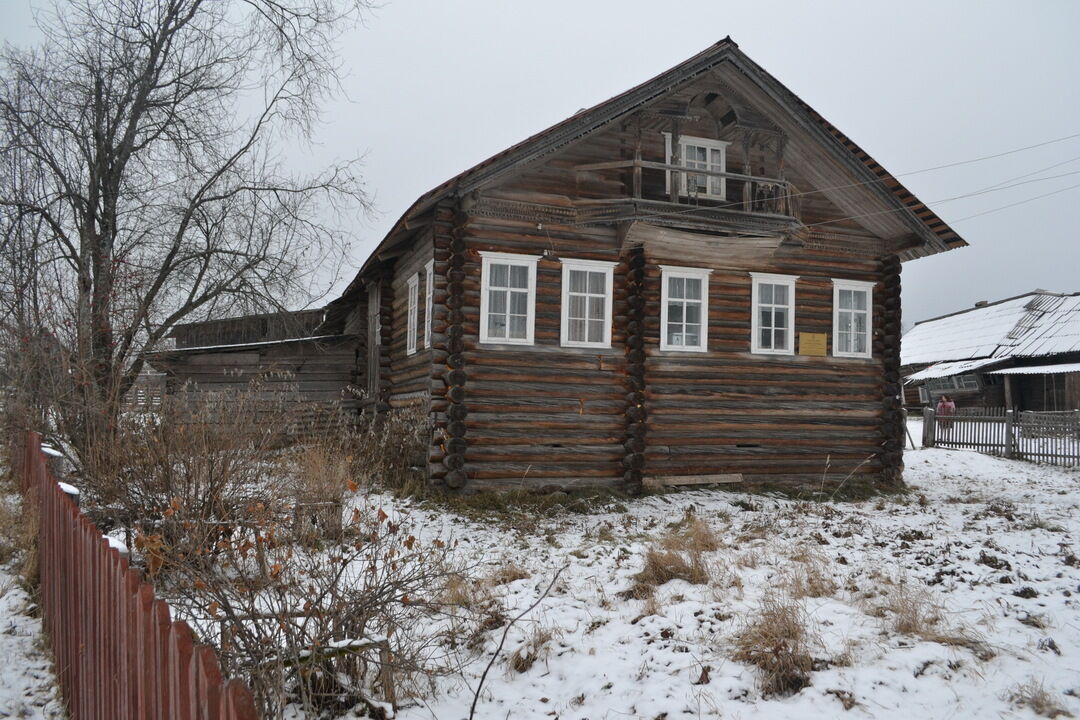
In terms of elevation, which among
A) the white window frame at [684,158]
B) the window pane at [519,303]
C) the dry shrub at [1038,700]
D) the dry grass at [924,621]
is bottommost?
the dry shrub at [1038,700]

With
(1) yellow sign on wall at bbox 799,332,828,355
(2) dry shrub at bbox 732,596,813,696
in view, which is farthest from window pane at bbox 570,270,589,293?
(2) dry shrub at bbox 732,596,813,696

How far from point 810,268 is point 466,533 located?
8618 millimetres

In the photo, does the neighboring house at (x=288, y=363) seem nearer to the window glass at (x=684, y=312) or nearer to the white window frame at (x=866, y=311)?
the window glass at (x=684, y=312)

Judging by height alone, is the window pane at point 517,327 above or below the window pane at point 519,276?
below

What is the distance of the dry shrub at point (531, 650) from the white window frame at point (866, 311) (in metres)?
10.6

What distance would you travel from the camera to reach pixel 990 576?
7051 millimetres

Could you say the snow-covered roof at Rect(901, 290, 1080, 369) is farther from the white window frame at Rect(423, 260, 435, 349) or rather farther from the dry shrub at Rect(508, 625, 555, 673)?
the dry shrub at Rect(508, 625, 555, 673)

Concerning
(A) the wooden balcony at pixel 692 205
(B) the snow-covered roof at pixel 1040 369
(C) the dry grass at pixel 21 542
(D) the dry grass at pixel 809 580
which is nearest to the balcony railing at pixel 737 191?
(A) the wooden balcony at pixel 692 205

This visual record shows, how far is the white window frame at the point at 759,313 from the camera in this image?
44.8 feet

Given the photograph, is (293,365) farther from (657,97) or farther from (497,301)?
(657,97)

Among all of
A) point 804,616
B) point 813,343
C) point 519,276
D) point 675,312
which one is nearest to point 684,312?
point 675,312

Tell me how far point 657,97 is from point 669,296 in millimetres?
3360

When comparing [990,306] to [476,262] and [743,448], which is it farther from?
[476,262]

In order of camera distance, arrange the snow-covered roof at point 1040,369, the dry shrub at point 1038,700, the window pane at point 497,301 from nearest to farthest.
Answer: the dry shrub at point 1038,700 → the window pane at point 497,301 → the snow-covered roof at point 1040,369
